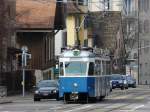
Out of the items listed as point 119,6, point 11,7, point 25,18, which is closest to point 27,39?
point 25,18

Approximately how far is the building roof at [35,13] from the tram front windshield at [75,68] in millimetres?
24332

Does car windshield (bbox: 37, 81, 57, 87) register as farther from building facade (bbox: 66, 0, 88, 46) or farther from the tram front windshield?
building facade (bbox: 66, 0, 88, 46)

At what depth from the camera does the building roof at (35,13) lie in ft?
204

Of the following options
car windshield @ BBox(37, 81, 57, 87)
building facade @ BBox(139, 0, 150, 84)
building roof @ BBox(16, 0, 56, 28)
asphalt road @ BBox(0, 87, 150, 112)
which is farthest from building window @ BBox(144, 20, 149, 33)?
asphalt road @ BBox(0, 87, 150, 112)

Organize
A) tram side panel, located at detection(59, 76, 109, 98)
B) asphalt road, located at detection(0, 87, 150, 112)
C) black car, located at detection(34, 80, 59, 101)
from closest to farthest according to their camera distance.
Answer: asphalt road, located at detection(0, 87, 150, 112) < tram side panel, located at detection(59, 76, 109, 98) < black car, located at detection(34, 80, 59, 101)

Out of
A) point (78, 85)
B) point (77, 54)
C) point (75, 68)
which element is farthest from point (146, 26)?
point (78, 85)

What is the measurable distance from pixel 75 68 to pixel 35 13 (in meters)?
27.7

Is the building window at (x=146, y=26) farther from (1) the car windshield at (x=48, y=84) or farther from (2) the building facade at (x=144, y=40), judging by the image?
(1) the car windshield at (x=48, y=84)

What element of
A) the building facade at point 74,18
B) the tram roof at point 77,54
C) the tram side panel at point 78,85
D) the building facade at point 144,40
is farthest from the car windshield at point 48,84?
the building facade at point 144,40

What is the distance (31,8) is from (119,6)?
37.4 m

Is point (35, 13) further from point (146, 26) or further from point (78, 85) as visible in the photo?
point (146, 26)

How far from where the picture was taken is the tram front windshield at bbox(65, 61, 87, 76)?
3716 cm

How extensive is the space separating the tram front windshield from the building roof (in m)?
24.3

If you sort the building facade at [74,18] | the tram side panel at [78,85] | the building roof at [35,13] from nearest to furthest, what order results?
1. the tram side panel at [78,85]
2. the building roof at [35,13]
3. the building facade at [74,18]
